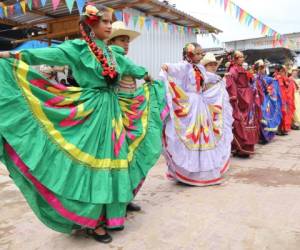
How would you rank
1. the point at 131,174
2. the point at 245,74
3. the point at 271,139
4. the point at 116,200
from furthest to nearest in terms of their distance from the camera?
the point at 271,139 → the point at 245,74 → the point at 131,174 → the point at 116,200

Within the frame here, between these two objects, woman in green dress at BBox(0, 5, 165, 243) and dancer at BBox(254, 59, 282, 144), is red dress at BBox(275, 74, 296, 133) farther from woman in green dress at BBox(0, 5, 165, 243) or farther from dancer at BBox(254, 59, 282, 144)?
woman in green dress at BBox(0, 5, 165, 243)

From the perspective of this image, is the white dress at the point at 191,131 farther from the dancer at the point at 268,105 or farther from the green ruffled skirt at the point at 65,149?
the dancer at the point at 268,105

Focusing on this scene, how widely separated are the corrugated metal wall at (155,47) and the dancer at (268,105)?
253cm

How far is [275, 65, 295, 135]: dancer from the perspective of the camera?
8938mm

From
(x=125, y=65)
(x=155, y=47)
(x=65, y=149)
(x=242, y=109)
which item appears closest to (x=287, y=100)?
(x=155, y=47)

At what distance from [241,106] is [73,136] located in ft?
13.1

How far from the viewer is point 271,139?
802 cm

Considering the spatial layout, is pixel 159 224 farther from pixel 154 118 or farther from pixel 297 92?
pixel 297 92

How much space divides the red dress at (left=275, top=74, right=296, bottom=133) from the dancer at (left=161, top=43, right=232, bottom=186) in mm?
4708

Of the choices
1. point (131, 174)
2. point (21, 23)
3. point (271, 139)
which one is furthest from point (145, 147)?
point (21, 23)

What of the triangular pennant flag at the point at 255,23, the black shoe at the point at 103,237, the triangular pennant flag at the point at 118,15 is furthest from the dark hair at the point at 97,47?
the triangular pennant flag at the point at 255,23

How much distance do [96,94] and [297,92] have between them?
8414mm

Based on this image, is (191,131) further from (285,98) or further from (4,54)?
(285,98)

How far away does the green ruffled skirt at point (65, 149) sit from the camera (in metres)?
2.56
